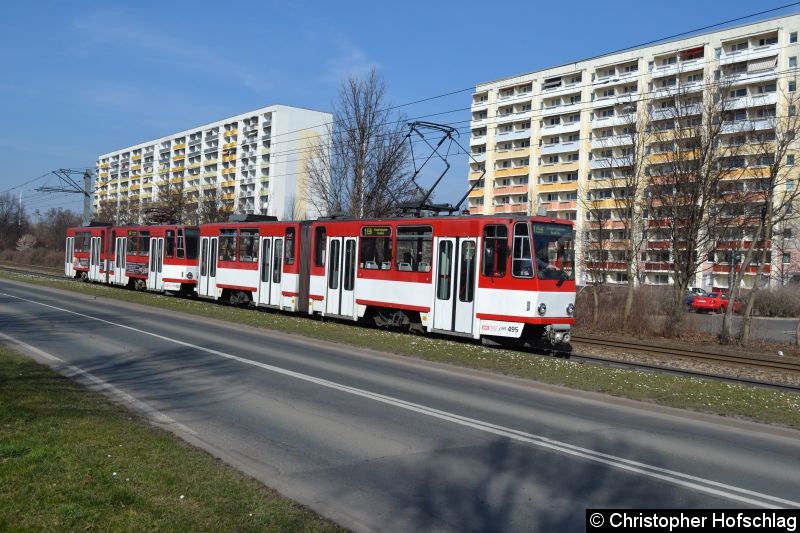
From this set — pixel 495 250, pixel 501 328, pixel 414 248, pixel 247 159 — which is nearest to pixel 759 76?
pixel 414 248

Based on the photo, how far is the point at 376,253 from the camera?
21.1m

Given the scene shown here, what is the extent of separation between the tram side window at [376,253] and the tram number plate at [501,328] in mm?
4047

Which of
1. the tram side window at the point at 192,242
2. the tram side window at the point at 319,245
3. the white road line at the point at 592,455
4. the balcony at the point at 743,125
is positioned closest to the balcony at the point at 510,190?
the balcony at the point at 743,125

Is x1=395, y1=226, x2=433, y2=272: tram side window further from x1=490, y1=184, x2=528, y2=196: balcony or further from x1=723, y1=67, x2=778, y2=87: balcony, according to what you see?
x1=490, y1=184, x2=528, y2=196: balcony

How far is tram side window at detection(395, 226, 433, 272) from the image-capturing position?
63.3ft

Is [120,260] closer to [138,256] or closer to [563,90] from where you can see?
[138,256]

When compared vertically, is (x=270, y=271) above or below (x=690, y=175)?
below

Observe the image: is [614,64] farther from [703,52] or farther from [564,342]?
[564,342]

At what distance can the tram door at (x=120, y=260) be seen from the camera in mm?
38406

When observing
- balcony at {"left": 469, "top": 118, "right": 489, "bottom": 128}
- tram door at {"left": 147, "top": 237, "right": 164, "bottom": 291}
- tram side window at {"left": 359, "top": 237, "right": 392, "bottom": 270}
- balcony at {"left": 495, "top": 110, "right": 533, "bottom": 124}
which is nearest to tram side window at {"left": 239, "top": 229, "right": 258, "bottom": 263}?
tram side window at {"left": 359, "top": 237, "right": 392, "bottom": 270}

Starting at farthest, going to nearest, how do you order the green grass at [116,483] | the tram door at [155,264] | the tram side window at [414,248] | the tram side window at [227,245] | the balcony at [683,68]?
the balcony at [683,68]
the tram door at [155,264]
the tram side window at [227,245]
the tram side window at [414,248]
the green grass at [116,483]

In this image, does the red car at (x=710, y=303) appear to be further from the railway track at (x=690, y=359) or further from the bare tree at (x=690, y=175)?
the railway track at (x=690, y=359)

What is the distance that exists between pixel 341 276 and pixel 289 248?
3350 mm

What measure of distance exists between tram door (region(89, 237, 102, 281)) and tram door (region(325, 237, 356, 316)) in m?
24.5
